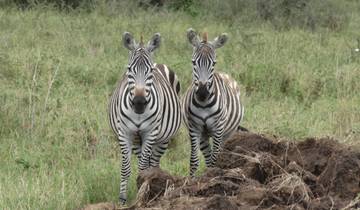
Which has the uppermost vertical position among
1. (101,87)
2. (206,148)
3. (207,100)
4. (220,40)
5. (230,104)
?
(220,40)

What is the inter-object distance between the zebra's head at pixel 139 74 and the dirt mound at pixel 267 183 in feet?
3.70

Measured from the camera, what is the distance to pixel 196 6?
20.3 m

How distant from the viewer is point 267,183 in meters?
5.29

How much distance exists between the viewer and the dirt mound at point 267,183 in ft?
15.2

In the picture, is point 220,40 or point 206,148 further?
point 206,148

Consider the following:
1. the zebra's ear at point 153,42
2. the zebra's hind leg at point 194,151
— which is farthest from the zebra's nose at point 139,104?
the zebra's hind leg at point 194,151

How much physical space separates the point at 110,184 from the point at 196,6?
536 inches

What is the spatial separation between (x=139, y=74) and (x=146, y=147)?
788mm

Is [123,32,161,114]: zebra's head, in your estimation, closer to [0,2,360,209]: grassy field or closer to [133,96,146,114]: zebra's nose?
[133,96,146,114]: zebra's nose

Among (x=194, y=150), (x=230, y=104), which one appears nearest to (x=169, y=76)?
(x=230, y=104)

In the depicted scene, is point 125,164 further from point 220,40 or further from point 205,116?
point 220,40

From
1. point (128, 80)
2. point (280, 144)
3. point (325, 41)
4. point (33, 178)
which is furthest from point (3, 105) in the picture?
point (325, 41)

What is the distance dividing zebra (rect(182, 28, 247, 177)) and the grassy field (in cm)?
44

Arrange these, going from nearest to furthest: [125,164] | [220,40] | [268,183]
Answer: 1. [268,183]
2. [125,164]
3. [220,40]
